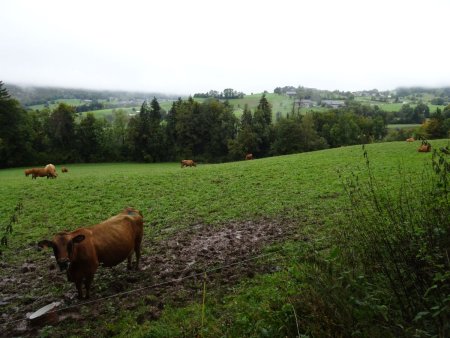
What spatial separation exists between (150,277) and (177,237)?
3.12 m

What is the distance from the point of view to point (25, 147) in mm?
64188

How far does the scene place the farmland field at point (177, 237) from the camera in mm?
7145

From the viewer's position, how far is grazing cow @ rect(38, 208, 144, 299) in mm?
7355

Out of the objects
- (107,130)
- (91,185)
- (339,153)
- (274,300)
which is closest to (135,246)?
(274,300)

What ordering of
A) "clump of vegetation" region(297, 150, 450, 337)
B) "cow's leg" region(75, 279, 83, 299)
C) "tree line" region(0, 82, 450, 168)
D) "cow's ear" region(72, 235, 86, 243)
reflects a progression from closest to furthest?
"clump of vegetation" region(297, 150, 450, 337) < "cow's ear" region(72, 235, 86, 243) < "cow's leg" region(75, 279, 83, 299) < "tree line" region(0, 82, 450, 168)

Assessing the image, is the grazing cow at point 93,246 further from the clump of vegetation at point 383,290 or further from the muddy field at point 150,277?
the clump of vegetation at point 383,290

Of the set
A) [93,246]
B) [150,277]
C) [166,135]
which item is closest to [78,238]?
[93,246]

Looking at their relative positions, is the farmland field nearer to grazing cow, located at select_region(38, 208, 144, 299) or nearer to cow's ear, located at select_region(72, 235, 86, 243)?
grazing cow, located at select_region(38, 208, 144, 299)

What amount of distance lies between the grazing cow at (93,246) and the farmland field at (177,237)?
59 cm

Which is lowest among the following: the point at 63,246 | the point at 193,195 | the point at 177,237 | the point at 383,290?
the point at 193,195

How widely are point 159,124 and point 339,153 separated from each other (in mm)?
51579

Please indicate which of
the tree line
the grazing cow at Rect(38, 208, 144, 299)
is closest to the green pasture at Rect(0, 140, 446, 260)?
the grazing cow at Rect(38, 208, 144, 299)

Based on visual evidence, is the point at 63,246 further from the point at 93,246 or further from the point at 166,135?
the point at 166,135

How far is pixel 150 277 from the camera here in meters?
8.99
